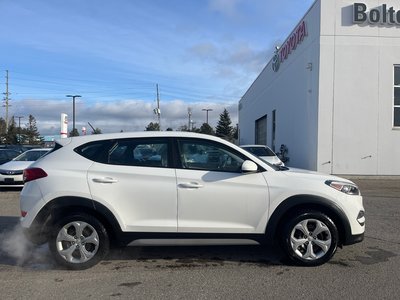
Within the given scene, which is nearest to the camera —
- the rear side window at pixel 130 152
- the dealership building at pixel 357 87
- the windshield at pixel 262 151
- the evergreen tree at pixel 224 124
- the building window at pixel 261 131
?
the rear side window at pixel 130 152

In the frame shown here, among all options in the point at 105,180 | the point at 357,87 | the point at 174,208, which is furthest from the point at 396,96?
the point at 105,180

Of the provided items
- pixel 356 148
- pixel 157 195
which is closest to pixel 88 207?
pixel 157 195

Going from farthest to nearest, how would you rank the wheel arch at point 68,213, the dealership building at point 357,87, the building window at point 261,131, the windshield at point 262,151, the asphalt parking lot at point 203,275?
the building window at point 261,131
the dealership building at point 357,87
the windshield at point 262,151
the wheel arch at point 68,213
the asphalt parking lot at point 203,275

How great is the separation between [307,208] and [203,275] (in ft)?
5.25

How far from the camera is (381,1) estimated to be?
20547 millimetres

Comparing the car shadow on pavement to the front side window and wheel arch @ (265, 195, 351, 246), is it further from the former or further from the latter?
the front side window

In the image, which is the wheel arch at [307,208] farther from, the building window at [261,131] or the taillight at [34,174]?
the building window at [261,131]

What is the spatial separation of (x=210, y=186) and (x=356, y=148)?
16568 millimetres

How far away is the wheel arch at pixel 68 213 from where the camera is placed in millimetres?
5703

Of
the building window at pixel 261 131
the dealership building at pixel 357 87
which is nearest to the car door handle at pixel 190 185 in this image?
the dealership building at pixel 357 87

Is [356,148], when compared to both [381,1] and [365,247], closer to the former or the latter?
[381,1]

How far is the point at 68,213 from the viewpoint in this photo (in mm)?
5832

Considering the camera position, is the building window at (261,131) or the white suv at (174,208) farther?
the building window at (261,131)

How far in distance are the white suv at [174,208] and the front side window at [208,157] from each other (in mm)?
50
